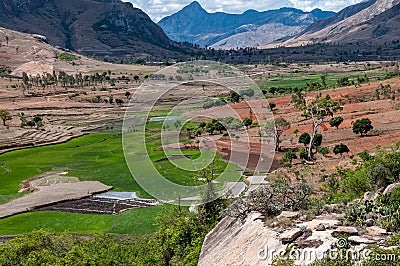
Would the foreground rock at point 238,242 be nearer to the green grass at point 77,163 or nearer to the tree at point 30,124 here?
the green grass at point 77,163

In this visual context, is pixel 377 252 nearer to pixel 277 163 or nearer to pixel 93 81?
pixel 277 163

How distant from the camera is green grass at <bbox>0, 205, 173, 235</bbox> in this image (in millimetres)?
37062

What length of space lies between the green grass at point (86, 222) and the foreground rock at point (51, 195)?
6.58 ft

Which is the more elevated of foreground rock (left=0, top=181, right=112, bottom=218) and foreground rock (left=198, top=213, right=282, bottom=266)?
foreground rock (left=198, top=213, right=282, bottom=266)

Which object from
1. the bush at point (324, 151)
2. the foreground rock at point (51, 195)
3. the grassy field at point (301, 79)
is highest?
the grassy field at point (301, 79)

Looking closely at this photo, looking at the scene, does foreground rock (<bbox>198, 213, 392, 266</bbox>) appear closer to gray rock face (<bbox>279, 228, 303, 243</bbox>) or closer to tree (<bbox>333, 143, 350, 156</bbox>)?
gray rock face (<bbox>279, 228, 303, 243</bbox>)

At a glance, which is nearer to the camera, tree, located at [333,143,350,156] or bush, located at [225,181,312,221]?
bush, located at [225,181,312,221]

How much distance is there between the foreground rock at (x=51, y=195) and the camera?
43.0 m

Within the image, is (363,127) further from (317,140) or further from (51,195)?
(51,195)

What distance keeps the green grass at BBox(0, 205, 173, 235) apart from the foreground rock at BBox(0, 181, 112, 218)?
6.58 ft

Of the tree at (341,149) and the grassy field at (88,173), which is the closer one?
the grassy field at (88,173)

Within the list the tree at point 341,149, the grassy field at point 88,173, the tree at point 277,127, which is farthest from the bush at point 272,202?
the tree at point 277,127

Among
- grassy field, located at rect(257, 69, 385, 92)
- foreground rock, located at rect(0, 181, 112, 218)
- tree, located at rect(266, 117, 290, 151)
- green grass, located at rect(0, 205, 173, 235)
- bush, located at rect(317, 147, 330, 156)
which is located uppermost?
grassy field, located at rect(257, 69, 385, 92)

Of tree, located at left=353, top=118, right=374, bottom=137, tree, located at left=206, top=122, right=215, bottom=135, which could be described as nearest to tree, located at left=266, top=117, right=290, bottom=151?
tree, located at left=353, top=118, right=374, bottom=137
